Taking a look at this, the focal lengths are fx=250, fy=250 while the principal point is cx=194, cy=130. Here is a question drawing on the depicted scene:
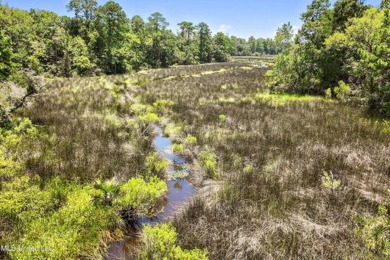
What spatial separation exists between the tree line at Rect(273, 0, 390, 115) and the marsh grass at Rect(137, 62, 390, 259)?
13.2 ft

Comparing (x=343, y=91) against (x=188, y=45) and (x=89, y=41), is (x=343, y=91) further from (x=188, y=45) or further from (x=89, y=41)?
(x=188, y=45)

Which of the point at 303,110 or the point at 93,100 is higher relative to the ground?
the point at 93,100

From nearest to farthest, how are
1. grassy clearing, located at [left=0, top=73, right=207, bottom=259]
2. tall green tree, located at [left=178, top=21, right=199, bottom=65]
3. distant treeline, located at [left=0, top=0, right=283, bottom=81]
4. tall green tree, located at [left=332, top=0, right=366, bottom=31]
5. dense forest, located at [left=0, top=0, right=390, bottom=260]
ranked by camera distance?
grassy clearing, located at [left=0, top=73, right=207, bottom=259] → dense forest, located at [left=0, top=0, right=390, bottom=260] → tall green tree, located at [left=332, top=0, right=366, bottom=31] → distant treeline, located at [left=0, top=0, right=283, bottom=81] → tall green tree, located at [left=178, top=21, right=199, bottom=65]

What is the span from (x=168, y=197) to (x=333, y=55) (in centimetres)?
1547

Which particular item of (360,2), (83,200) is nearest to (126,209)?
(83,200)

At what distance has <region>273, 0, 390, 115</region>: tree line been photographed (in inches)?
514

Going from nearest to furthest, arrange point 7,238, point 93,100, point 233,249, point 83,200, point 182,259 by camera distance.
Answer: point 182,259
point 7,238
point 233,249
point 83,200
point 93,100

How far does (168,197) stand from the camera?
569 centimetres

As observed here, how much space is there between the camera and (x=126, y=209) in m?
4.70

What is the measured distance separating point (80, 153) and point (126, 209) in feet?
9.19

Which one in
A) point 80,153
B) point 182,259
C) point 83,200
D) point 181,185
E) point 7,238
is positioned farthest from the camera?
point 80,153

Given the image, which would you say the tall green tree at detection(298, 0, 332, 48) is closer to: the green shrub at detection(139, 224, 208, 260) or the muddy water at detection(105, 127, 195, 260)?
the muddy water at detection(105, 127, 195, 260)

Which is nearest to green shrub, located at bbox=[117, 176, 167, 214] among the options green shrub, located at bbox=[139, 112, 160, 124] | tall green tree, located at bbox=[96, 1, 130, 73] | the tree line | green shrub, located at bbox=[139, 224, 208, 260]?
green shrub, located at bbox=[139, 224, 208, 260]

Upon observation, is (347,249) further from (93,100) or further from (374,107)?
(93,100)
